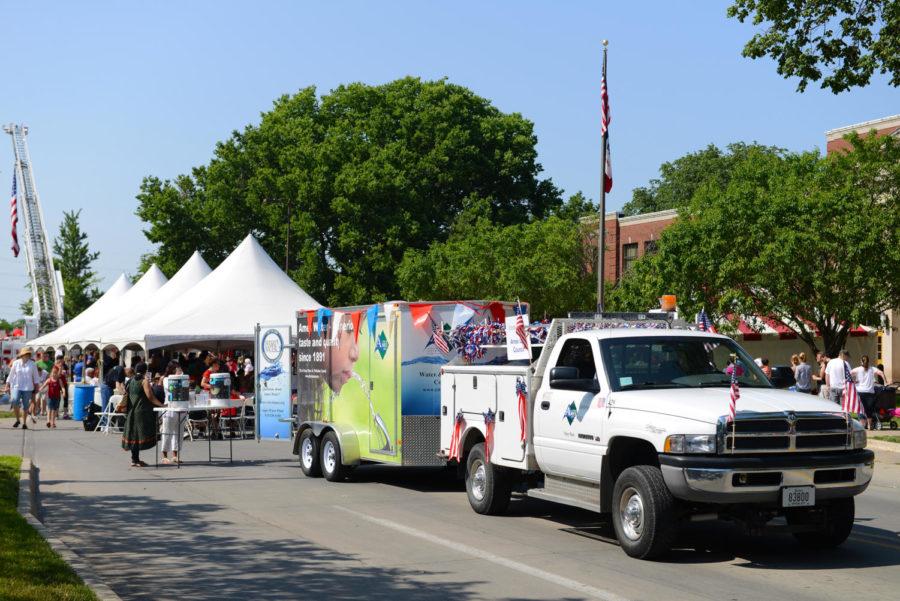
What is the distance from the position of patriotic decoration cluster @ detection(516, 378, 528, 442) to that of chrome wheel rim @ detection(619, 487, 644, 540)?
1.98m

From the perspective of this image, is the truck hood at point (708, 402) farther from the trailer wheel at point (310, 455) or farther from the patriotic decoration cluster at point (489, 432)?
the trailer wheel at point (310, 455)

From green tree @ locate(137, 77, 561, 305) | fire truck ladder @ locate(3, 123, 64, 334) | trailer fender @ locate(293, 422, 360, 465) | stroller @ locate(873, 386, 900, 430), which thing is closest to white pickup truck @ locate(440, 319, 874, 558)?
trailer fender @ locate(293, 422, 360, 465)

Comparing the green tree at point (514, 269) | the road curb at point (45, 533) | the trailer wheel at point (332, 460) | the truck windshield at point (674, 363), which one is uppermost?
the green tree at point (514, 269)

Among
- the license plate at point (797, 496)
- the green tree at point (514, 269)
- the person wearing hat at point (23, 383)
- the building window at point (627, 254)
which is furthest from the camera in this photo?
the building window at point (627, 254)

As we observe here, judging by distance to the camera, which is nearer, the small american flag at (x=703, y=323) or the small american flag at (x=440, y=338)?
the small american flag at (x=703, y=323)

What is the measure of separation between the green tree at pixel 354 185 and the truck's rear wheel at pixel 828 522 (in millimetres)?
43704

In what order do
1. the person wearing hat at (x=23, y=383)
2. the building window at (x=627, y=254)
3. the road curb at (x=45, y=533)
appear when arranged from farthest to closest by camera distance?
the building window at (x=627, y=254) → the person wearing hat at (x=23, y=383) → the road curb at (x=45, y=533)

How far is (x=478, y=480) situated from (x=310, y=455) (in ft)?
16.2

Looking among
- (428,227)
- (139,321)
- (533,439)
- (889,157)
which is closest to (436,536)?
(533,439)

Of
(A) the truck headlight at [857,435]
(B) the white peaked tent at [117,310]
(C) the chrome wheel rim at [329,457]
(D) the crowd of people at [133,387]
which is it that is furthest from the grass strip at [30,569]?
(B) the white peaked tent at [117,310]

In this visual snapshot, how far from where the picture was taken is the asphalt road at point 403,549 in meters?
8.62

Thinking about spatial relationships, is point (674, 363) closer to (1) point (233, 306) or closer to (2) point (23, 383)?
(1) point (233, 306)

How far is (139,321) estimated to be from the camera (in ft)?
113

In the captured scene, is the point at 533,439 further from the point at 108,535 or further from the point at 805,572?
the point at 108,535
